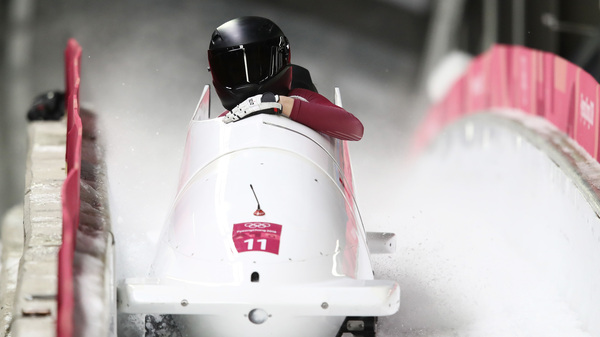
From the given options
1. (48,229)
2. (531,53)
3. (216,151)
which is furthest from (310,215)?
(531,53)

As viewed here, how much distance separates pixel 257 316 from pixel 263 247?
236 millimetres

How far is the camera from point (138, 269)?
12.6ft

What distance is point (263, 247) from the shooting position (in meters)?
2.71

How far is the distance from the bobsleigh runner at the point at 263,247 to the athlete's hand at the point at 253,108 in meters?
0.03

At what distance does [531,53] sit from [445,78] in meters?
4.45

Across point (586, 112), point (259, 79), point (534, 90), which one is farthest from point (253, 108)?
point (534, 90)

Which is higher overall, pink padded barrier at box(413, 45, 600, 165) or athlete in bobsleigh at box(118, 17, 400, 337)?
pink padded barrier at box(413, 45, 600, 165)

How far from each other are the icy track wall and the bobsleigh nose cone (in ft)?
3.92

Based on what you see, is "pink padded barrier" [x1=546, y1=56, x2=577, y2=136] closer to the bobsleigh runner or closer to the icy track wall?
the icy track wall

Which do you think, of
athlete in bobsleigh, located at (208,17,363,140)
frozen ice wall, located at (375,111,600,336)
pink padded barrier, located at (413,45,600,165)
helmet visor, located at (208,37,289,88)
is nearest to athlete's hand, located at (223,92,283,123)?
athlete in bobsleigh, located at (208,17,363,140)

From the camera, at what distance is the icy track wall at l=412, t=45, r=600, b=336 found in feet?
11.7

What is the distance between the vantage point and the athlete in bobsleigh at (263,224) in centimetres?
253

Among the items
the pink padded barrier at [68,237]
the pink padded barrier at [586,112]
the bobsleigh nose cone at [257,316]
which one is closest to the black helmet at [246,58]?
the pink padded barrier at [68,237]

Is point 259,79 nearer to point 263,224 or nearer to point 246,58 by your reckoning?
point 246,58
